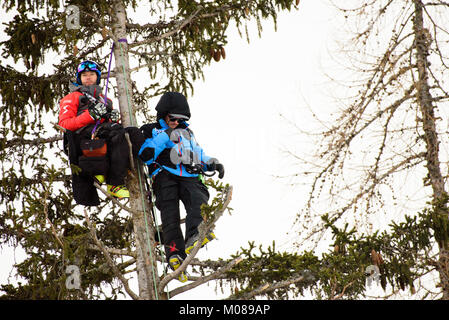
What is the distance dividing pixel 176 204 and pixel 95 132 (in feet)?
4.40

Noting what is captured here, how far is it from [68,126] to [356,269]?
382cm

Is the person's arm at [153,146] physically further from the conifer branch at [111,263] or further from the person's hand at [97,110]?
the conifer branch at [111,263]

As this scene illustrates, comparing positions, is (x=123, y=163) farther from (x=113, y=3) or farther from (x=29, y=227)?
(x=113, y=3)

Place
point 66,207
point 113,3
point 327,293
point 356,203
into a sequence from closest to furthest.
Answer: point 327,293 < point 66,207 < point 113,3 < point 356,203

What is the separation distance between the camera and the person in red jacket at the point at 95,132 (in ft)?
27.2

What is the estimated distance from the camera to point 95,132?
8312mm

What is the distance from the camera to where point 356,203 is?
10312 mm

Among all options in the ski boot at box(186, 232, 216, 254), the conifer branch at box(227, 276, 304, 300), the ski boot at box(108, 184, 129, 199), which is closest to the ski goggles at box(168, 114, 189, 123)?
the ski boot at box(108, 184, 129, 199)

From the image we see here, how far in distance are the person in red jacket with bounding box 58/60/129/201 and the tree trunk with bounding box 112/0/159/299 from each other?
28 cm

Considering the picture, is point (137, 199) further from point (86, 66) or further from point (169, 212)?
point (86, 66)

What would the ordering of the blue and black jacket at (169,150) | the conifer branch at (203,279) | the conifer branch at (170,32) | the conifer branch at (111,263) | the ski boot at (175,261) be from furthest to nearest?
the conifer branch at (170,32), the blue and black jacket at (169,150), the ski boot at (175,261), the conifer branch at (203,279), the conifer branch at (111,263)

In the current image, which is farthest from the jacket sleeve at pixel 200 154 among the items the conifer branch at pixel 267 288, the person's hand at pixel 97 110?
the conifer branch at pixel 267 288
